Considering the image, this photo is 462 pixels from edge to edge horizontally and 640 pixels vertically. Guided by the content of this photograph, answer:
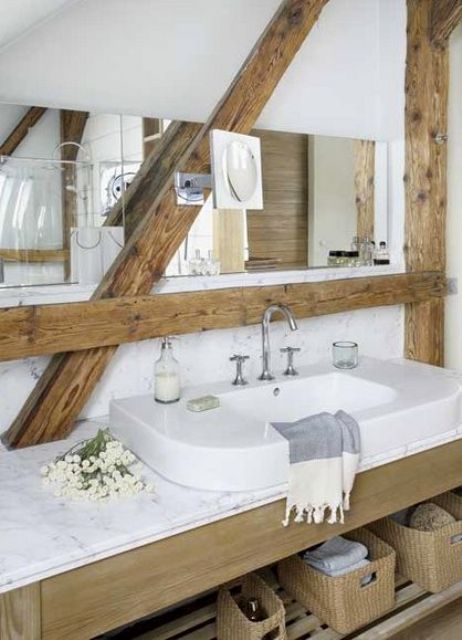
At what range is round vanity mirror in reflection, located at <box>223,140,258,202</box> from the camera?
207 cm

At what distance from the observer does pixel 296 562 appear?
200cm

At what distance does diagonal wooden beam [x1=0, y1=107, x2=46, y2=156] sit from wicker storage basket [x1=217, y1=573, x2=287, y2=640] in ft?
4.75

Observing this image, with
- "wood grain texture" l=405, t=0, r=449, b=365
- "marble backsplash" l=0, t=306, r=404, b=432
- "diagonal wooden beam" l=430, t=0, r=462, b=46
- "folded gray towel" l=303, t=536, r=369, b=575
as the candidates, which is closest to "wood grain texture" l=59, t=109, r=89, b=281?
"marble backsplash" l=0, t=306, r=404, b=432

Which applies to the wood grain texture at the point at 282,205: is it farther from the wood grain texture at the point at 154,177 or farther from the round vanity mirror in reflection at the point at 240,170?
the wood grain texture at the point at 154,177

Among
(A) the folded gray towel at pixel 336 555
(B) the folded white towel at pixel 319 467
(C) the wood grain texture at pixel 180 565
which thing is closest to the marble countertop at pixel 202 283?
(B) the folded white towel at pixel 319 467

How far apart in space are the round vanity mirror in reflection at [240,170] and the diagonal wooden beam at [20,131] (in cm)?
60

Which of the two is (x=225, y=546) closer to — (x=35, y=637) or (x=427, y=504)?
(x=35, y=637)

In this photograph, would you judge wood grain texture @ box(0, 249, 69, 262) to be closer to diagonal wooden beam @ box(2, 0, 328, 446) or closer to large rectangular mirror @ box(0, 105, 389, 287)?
large rectangular mirror @ box(0, 105, 389, 287)

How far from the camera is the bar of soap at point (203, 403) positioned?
183cm

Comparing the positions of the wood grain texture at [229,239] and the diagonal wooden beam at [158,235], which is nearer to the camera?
the diagonal wooden beam at [158,235]

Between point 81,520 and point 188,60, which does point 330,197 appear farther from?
point 81,520

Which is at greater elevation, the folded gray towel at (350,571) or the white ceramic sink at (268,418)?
the white ceramic sink at (268,418)

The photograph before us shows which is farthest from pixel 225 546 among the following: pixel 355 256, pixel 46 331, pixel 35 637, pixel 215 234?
pixel 355 256

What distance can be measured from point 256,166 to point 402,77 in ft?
3.14
